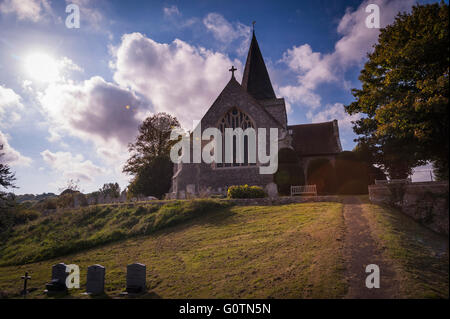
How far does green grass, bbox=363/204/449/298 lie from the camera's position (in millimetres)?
3936

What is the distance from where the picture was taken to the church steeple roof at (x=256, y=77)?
32.7m

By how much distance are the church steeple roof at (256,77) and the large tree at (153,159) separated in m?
14.5

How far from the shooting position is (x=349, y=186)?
21078 mm

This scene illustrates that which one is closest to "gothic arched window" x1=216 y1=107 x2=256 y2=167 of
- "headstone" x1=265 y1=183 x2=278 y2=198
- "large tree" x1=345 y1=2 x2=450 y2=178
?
"headstone" x1=265 y1=183 x2=278 y2=198

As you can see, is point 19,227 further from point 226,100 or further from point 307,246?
point 307,246

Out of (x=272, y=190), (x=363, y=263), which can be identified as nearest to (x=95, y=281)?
(x=363, y=263)

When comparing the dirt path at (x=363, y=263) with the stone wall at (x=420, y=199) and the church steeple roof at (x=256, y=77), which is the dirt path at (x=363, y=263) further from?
the church steeple roof at (x=256, y=77)

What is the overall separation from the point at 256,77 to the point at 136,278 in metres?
31.2

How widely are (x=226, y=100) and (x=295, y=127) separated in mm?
11914

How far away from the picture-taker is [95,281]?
7.01 m

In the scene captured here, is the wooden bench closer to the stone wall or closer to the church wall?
the stone wall
